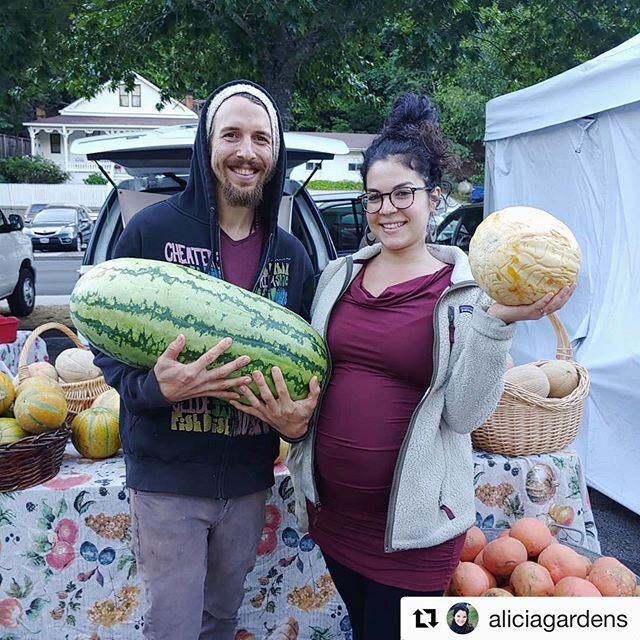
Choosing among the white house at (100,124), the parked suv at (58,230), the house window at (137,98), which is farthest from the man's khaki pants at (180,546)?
the house window at (137,98)

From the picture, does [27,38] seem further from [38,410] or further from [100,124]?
[100,124]

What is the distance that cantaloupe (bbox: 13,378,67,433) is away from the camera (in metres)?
2.44

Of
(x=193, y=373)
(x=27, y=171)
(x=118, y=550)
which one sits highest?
(x=27, y=171)

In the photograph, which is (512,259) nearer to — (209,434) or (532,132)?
(209,434)

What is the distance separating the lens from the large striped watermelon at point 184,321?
178 cm

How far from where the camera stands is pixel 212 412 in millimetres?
1870

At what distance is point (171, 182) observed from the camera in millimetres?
4559

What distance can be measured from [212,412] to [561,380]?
1.57 m

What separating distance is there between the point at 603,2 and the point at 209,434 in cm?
849

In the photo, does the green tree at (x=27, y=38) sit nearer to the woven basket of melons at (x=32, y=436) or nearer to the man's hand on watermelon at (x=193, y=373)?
the woven basket of melons at (x=32, y=436)

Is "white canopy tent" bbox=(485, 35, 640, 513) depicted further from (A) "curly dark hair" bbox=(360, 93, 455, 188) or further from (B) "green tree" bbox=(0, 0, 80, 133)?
(B) "green tree" bbox=(0, 0, 80, 133)

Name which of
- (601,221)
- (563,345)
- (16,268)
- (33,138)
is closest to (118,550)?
(563,345)

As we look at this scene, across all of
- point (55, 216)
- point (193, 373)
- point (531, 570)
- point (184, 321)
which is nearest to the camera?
point (193, 373)
